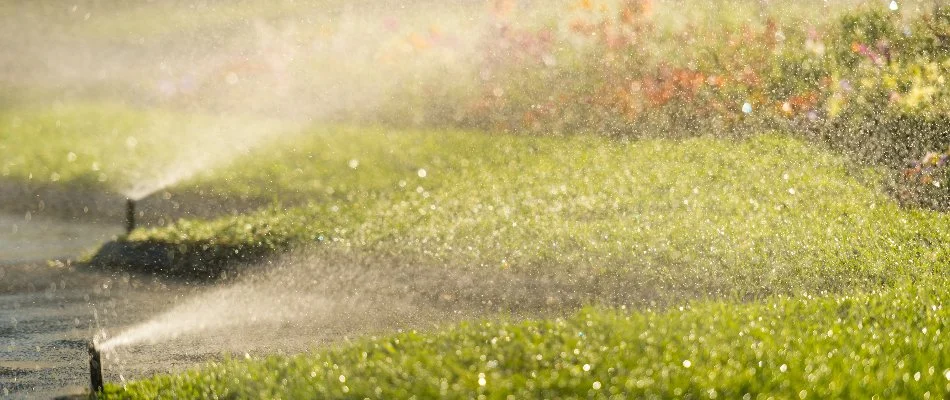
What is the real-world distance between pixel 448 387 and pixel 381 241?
579cm

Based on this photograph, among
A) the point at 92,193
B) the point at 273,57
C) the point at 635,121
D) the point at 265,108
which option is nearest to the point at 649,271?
the point at 635,121

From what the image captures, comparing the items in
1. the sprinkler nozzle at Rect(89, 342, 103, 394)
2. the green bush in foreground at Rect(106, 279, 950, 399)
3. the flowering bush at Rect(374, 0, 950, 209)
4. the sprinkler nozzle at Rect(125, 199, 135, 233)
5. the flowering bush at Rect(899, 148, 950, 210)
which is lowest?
the green bush in foreground at Rect(106, 279, 950, 399)

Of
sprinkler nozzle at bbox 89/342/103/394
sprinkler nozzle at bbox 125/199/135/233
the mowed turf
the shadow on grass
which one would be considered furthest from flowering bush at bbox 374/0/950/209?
sprinkler nozzle at bbox 89/342/103/394

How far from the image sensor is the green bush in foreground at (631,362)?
5320mm

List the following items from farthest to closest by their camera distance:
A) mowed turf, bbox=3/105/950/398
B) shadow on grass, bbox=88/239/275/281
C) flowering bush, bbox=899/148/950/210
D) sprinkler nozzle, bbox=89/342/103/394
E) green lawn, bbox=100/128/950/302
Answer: flowering bush, bbox=899/148/950/210 < shadow on grass, bbox=88/239/275/281 < green lawn, bbox=100/128/950/302 < sprinkler nozzle, bbox=89/342/103/394 < mowed turf, bbox=3/105/950/398

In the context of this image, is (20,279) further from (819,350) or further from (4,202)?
(819,350)

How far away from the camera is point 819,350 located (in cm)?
605

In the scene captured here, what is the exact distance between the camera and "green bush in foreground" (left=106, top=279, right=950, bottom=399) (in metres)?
5.32

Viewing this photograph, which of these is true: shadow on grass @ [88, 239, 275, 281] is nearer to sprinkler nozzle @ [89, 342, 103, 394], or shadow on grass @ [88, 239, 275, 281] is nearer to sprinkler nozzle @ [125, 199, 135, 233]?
sprinkler nozzle @ [125, 199, 135, 233]

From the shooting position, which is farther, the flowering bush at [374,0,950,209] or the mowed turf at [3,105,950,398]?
the flowering bush at [374,0,950,209]

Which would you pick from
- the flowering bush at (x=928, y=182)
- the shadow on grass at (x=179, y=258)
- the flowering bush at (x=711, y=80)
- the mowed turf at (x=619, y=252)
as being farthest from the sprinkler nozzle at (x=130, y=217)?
the flowering bush at (x=928, y=182)

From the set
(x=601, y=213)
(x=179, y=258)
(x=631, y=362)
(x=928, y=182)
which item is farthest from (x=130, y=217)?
(x=928, y=182)

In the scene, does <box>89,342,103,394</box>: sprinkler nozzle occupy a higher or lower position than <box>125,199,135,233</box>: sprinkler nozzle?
lower

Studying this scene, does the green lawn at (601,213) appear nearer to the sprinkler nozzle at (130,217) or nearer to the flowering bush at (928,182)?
the sprinkler nozzle at (130,217)
